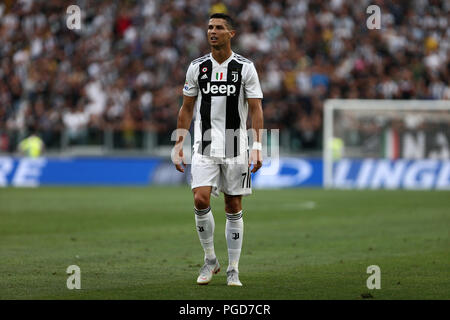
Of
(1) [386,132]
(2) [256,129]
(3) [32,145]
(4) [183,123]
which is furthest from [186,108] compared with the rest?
(1) [386,132]

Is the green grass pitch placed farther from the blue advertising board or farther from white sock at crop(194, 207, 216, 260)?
the blue advertising board

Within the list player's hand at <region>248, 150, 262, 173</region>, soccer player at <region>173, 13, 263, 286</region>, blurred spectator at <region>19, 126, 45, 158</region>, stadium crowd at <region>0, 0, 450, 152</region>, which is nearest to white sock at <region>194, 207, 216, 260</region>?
soccer player at <region>173, 13, 263, 286</region>

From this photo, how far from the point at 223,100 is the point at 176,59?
68.2ft

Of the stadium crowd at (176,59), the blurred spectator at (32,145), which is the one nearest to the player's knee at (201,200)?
the blurred spectator at (32,145)

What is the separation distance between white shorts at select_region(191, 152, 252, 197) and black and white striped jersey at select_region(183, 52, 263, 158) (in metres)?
0.06

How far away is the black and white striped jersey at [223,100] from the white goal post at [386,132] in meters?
18.9

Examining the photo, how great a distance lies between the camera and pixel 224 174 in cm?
826

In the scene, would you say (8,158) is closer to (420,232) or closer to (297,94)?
(297,94)

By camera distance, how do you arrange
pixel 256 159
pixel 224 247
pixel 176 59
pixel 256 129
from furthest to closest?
pixel 176 59
pixel 224 247
pixel 256 129
pixel 256 159

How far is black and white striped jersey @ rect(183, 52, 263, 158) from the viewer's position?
820 centimetres

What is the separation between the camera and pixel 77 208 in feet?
59.4

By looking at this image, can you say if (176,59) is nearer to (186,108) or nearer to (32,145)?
(32,145)

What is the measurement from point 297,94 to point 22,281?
2092 cm

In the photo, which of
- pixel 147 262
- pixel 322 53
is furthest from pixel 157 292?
pixel 322 53
